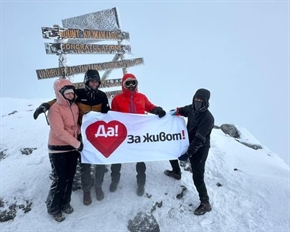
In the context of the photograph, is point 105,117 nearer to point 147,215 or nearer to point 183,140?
point 183,140

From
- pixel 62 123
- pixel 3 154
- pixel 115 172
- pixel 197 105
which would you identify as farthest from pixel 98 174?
pixel 3 154

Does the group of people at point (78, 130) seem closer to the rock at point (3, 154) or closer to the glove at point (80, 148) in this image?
the glove at point (80, 148)

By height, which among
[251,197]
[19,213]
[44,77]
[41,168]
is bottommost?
[251,197]

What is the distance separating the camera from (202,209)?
553cm

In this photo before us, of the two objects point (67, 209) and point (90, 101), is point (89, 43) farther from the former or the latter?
point (67, 209)

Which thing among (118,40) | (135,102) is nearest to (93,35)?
(118,40)

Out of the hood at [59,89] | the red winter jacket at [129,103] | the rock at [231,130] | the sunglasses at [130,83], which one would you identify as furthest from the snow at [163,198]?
the rock at [231,130]

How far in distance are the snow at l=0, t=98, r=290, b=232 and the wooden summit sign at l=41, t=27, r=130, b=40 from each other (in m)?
3.69

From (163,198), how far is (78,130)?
2.82m

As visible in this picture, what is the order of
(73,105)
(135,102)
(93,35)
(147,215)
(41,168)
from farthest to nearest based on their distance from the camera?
(93,35) → (41,168) → (135,102) → (147,215) → (73,105)

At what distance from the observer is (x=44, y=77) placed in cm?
700

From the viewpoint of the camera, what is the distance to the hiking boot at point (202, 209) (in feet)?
18.1

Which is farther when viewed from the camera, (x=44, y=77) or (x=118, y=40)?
(x=118, y=40)

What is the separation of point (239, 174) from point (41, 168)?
19.4 feet
